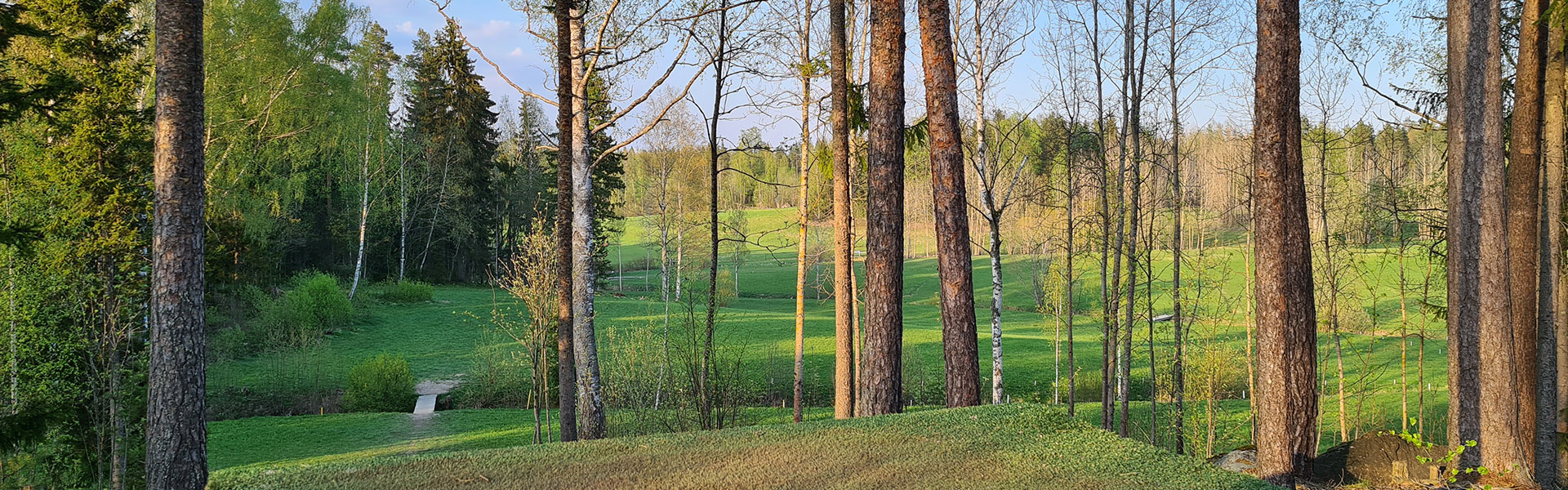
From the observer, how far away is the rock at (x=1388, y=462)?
288 inches

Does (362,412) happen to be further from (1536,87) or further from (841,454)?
(1536,87)

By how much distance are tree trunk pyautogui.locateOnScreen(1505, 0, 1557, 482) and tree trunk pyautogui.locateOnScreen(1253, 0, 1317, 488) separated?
109 inches

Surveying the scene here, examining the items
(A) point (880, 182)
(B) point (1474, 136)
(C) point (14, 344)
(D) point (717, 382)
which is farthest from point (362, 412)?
(B) point (1474, 136)

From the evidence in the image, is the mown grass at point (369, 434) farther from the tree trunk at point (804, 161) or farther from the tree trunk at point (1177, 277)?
the tree trunk at point (1177, 277)

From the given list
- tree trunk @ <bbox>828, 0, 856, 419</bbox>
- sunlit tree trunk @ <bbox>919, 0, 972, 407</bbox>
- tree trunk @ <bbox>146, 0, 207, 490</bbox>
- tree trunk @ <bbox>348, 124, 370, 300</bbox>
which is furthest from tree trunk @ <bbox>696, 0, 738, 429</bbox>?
tree trunk @ <bbox>348, 124, 370, 300</bbox>

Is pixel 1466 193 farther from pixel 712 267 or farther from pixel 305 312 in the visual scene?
pixel 305 312

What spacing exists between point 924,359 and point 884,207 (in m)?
16.4

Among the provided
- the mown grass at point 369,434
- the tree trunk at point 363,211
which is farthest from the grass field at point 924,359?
the tree trunk at point 363,211

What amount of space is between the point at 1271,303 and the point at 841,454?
4327 millimetres

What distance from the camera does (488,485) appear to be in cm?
324

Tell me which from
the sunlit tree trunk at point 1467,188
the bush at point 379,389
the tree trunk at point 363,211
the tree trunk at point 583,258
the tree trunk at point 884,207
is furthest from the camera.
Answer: the tree trunk at point 363,211

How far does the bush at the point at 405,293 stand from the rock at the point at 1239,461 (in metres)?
28.4

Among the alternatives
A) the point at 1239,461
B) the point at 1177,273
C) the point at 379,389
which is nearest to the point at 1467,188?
the point at 1239,461

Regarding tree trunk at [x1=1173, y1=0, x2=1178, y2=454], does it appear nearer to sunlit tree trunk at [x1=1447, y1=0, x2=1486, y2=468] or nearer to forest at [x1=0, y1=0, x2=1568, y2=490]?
forest at [x1=0, y1=0, x2=1568, y2=490]
